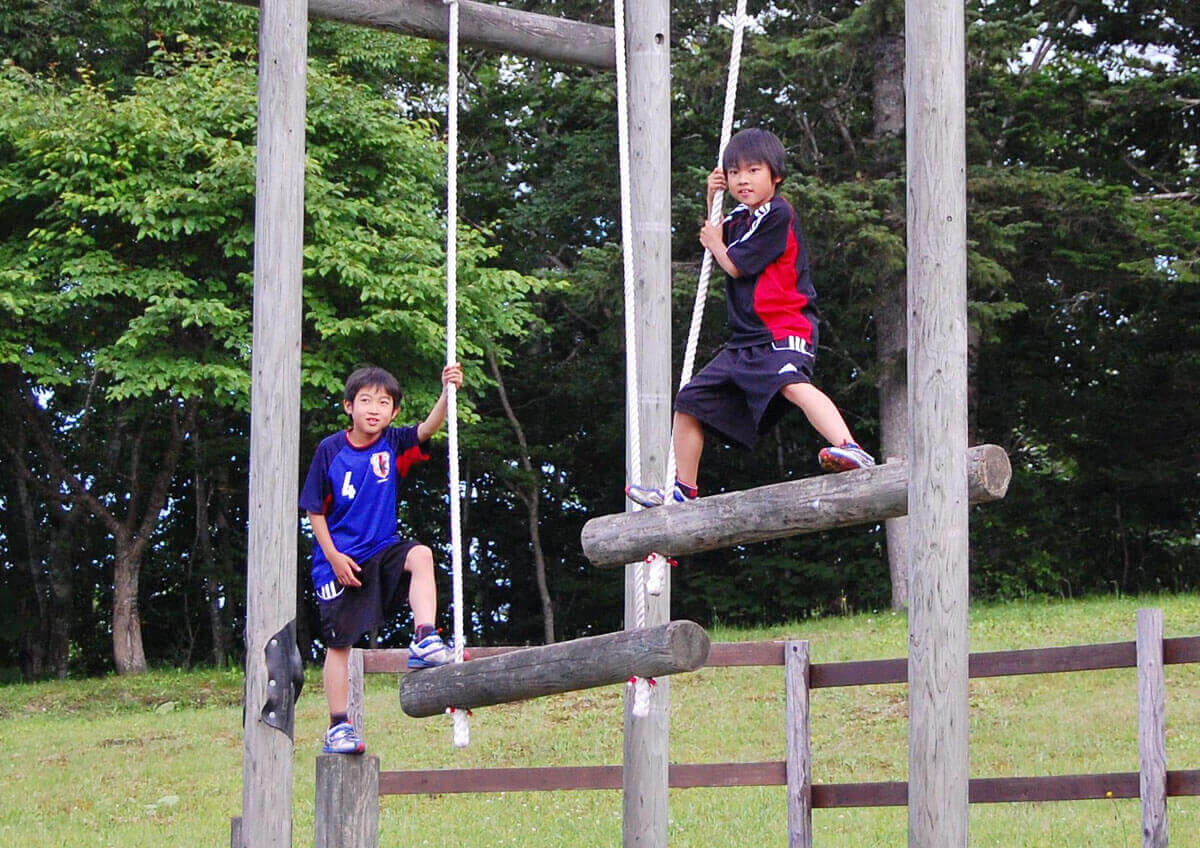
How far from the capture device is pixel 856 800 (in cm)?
713

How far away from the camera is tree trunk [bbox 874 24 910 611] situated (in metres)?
17.5

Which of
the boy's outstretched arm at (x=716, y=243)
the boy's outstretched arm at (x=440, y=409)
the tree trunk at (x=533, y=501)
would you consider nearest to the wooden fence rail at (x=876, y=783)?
the boy's outstretched arm at (x=440, y=409)

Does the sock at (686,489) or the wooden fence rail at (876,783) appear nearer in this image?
the sock at (686,489)

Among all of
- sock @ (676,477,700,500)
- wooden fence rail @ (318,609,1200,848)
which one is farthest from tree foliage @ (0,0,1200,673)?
sock @ (676,477,700,500)

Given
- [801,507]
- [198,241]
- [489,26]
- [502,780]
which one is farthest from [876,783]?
[198,241]

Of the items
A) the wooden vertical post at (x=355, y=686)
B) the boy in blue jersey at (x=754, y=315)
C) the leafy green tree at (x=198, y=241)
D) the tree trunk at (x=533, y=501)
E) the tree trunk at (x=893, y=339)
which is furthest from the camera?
the tree trunk at (x=533, y=501)

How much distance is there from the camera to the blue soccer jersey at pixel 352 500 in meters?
5.32

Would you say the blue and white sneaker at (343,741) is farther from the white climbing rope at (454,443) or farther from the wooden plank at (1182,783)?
the wooden plank at (1182,783)

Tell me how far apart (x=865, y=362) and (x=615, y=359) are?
13.2 ft

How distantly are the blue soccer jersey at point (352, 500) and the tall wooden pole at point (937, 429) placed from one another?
2.02m

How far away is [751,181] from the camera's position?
4.81 metres

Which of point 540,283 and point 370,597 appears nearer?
point 370,597

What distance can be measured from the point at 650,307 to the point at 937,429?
163cm

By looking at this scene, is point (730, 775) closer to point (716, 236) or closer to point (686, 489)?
point (686, 489)
